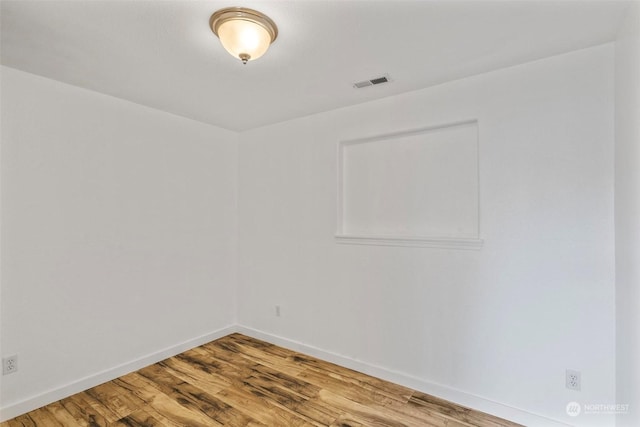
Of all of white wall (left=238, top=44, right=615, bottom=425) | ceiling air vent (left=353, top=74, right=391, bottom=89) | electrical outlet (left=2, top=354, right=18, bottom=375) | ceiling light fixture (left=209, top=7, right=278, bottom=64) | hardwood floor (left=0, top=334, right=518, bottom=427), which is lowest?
hardwood floor (left=0, top=334, right=518, bottom=427)

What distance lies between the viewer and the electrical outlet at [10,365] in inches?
84.7

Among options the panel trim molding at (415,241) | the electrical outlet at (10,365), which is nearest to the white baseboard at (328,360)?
the electrical outlet at (10,365)

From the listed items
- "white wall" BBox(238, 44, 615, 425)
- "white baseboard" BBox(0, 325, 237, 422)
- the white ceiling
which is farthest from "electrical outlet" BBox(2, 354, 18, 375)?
"white wall" BBox(238, 44, 615, 425)

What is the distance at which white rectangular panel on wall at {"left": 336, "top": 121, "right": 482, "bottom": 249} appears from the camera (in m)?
2.40

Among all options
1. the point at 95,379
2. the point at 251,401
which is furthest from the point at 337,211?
the point at 95,379

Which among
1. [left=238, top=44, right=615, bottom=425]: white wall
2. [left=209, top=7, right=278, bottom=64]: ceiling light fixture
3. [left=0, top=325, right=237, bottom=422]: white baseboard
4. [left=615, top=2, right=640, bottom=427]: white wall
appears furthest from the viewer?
[left=0, top=325, right=237, bottom=422]: white baseboard

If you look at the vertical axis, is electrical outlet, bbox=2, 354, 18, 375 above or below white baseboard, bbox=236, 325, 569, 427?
above

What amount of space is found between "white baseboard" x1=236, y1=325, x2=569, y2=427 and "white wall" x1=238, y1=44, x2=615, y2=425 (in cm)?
4

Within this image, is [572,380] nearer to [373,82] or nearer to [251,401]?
[251,401]

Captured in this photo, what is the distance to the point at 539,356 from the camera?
6.76ft

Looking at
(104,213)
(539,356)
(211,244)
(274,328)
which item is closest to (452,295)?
(539,356)

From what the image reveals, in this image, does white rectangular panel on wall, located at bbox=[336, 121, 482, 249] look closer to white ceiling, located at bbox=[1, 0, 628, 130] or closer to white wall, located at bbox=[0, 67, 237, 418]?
white ceiling, located at bbox=[1, 0, 628, 130]

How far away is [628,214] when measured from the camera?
1.58 m

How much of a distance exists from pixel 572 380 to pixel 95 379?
348 cm
